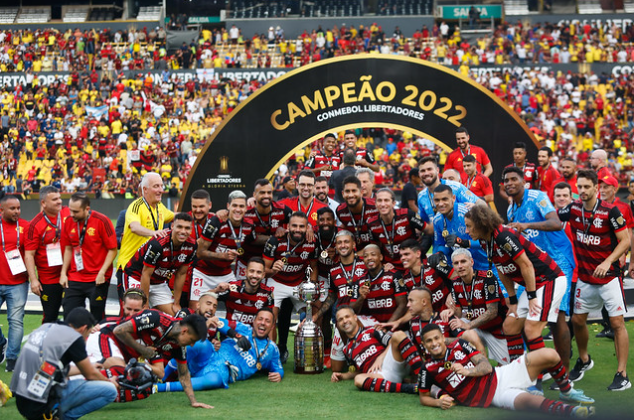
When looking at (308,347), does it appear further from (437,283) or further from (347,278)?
(437,283)

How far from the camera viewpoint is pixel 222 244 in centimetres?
889

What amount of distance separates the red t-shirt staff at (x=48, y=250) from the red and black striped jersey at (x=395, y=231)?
11.4ft

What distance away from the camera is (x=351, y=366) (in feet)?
26.0

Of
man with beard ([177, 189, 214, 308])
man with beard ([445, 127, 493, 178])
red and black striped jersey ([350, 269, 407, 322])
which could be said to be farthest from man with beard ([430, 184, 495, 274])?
man with beard ([445, 127, 493, 178])

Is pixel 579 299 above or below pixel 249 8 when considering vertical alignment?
below

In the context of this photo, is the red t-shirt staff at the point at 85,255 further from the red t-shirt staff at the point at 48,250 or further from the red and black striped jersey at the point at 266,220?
the red and black striped jersey at the point at 266,220

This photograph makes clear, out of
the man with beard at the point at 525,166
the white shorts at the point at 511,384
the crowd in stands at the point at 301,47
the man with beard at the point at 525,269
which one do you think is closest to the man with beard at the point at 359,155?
the man with beard at the point at 525,166

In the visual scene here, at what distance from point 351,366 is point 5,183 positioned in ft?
84.3

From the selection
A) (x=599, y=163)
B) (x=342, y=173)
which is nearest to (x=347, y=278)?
(x=342, y=173)

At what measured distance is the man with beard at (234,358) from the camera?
A: 7.48 m

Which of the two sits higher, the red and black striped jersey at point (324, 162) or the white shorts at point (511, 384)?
the red and black striped jersey at point (324, 162)

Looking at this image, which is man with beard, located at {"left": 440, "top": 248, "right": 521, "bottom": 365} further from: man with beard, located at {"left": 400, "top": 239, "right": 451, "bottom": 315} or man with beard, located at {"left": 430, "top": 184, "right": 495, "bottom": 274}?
man with beard, located at {"left": 430, "top": 184, "right": 495, "bottom": 274}

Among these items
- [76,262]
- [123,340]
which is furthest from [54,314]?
[123,340]

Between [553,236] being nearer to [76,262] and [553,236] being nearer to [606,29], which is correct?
[76,262]
